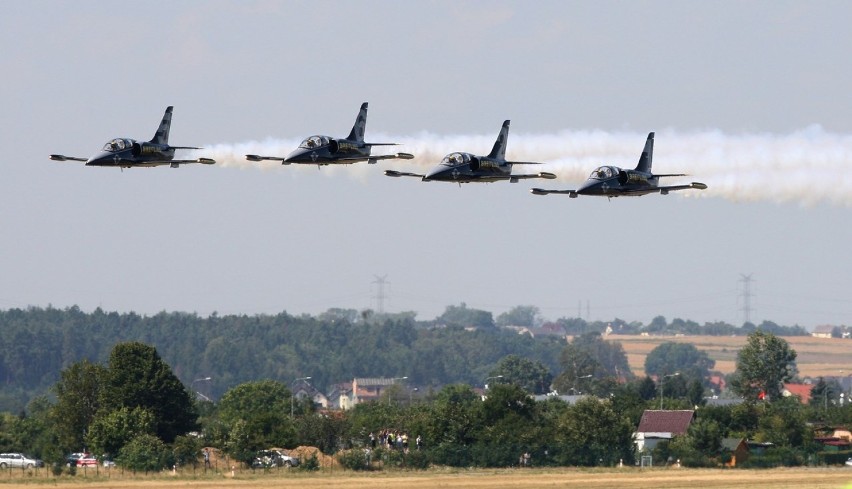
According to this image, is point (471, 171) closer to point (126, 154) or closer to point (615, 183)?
point (615, 183)

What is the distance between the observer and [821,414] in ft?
593

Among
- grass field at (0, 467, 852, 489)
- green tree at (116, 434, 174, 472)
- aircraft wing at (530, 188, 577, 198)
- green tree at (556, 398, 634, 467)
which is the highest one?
aircraft wing at (530, 188, 577, 198)

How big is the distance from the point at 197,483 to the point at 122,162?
2161 cm

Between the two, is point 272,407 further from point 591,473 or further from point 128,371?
point 591,473

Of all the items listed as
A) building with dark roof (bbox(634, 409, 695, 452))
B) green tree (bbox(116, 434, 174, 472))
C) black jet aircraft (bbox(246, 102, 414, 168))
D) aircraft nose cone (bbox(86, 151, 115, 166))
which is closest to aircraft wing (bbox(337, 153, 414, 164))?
black jet aircraft (bbox(246, 102, 414, 168))

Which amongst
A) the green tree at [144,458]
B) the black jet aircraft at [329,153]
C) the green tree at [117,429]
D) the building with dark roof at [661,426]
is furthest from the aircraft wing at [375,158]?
the building with dark roof at [661,426]

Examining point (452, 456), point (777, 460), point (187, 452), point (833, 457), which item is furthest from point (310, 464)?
point (833, 457)

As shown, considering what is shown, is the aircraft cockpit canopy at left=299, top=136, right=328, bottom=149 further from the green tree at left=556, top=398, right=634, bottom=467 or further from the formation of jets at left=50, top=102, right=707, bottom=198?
the green tree at left=556, top=398, right=634, bottom=467

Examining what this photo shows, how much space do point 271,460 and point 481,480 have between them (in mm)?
19748

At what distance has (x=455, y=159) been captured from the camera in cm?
8856

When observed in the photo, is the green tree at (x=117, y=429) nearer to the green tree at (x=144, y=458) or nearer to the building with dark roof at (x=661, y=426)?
the green tree at (x=144, y=458)

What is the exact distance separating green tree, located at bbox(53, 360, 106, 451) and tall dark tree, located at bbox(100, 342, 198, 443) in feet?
6.80

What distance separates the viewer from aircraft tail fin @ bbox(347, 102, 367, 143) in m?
93.1

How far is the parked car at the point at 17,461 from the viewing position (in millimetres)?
119219
